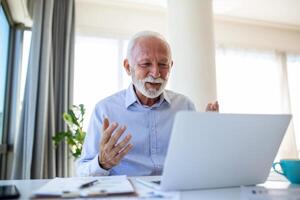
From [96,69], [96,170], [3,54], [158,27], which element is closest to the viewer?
[96,170]

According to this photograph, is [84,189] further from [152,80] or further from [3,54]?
[3,54]

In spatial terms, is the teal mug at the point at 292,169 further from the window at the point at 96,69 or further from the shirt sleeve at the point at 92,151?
the window at the point at 96,69

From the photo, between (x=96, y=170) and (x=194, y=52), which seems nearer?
(x=96, y=170)

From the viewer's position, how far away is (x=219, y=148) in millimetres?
625

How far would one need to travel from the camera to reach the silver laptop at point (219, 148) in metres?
0.58

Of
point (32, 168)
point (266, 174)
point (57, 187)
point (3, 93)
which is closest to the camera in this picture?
point (57, 187)

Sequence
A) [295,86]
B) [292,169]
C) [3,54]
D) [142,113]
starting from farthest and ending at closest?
1. [295,86]
2. [3,54]
3. [142,113]
4. [292,169]

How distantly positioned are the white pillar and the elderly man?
136 centimetres

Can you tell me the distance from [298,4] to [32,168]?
3949mm

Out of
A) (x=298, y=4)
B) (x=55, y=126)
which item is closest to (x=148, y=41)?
(x=55, y=126)

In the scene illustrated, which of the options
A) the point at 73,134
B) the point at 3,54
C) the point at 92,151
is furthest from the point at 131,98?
the point at 3,54

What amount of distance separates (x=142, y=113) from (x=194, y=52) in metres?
1.61

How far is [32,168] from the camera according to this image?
2.28m

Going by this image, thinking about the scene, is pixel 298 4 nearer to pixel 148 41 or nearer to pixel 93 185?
pixel 148 41
